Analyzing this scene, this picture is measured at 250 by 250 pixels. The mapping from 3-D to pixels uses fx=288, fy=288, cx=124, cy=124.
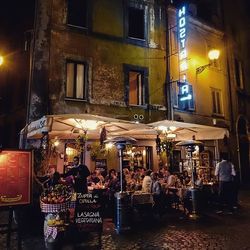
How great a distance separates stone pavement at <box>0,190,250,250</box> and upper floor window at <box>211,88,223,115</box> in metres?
10.7

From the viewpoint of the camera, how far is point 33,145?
12.6 m

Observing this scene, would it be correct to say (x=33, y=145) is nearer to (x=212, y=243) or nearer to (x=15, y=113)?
(x=15, y=113)

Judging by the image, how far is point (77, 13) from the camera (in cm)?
1439

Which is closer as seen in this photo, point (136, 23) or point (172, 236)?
point (172, 236)

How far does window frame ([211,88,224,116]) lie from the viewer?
18766mm

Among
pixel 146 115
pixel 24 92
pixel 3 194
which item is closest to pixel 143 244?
pixel 3 194

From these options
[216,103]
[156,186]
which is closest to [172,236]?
[156,186]

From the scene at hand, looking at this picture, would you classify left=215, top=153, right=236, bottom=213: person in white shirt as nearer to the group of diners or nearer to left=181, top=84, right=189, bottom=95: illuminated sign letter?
the group of diners

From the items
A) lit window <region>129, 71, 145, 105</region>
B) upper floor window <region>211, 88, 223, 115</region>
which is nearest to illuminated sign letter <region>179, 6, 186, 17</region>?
lit window <region>129, 71, 145, 105</region>

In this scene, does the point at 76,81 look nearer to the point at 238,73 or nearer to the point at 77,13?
the point at 77,13

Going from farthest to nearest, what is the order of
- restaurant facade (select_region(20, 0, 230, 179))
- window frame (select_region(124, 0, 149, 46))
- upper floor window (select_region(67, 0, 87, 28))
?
window frame (select_region(124, 0, 149, 46))
upper floor window (select_region(67, 0, 87, 28))
restaurant facade (select_region(20, 0, 230, 179))

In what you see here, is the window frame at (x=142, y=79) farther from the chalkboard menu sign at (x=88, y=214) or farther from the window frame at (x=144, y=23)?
the chalkboard menu sign at (x=88, y=214)

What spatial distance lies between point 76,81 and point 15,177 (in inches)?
336

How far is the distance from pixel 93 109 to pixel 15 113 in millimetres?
4322
